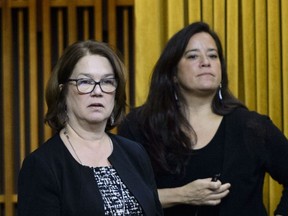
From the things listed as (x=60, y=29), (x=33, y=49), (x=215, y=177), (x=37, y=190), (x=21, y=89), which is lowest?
(x=215, y=177)

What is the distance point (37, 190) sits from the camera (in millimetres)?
2889

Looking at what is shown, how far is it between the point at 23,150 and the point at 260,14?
1554 millimetres

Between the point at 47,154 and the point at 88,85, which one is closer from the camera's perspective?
the point at 47,154

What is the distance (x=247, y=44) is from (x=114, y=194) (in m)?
1.90

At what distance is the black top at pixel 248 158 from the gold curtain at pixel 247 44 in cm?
66

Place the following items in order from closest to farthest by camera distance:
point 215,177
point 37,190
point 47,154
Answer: point 37,190, point 47,154, point 215,177

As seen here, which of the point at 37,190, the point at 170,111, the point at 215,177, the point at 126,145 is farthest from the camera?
the point at 170,111

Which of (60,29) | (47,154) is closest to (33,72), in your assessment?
(60,29)

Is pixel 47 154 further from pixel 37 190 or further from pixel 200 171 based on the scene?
pixel 200 171

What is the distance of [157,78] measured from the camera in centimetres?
416

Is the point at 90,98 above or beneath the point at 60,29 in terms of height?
beneath

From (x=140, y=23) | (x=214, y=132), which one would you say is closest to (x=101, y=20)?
(x=140, y=23)

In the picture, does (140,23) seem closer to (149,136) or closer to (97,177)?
(149,136)

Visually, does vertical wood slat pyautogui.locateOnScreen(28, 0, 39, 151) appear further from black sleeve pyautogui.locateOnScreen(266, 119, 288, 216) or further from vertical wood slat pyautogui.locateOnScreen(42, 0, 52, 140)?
black sleeve pyautogui.locateOnScreen(266, 119, 288, 216)
